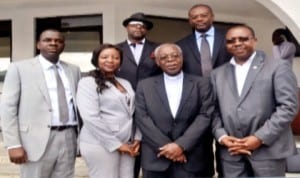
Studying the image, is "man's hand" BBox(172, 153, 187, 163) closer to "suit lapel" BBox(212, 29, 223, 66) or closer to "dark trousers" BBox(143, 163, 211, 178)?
"dark trousers" BBox(143, 163, 211, 178)

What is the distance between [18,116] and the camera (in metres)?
3.81

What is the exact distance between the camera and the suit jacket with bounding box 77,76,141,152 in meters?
3.70

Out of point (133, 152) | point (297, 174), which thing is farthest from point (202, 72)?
point (297, 174)

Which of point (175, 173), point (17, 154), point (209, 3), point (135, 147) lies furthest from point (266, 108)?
point (209, 3)

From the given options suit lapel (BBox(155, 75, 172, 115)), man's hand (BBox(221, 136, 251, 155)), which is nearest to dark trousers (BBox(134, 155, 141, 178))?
suit lapel (BBox(155, 75, 172, 115))

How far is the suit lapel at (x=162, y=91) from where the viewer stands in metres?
3.74

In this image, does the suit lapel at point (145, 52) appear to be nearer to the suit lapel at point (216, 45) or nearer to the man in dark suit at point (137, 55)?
the man in dark suit at point (137, 55)

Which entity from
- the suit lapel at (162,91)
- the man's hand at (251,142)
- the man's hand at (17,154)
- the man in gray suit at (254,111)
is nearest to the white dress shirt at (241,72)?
the man in gray suit at (254,111)

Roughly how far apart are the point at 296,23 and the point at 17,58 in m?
4.79

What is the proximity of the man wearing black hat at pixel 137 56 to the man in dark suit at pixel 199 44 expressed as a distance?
11.1 inches

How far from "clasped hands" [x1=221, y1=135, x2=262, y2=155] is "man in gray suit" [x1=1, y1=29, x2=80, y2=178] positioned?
4.02 ft

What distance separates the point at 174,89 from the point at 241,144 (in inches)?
26.6

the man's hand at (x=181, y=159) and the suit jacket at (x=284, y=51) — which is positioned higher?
the suit jacket at (x=284, y=51)

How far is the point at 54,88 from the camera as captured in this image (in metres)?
3.88
